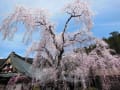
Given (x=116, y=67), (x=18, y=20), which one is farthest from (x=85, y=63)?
(x=18, y=20)

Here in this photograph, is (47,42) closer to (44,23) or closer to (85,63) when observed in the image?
(44,23)

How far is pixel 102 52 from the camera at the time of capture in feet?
44.7

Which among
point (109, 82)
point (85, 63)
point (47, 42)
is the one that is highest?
point (47, 42)

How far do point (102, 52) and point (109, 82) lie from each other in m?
1.76

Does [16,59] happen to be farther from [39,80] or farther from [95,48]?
[95,48]

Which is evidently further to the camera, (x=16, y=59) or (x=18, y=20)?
(x=16, y=59)

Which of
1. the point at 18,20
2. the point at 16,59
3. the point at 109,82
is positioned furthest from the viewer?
the point at 16,59

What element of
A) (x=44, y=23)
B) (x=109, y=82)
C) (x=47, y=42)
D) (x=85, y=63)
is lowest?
(x=109, y=82)

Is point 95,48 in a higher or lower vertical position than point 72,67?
higher

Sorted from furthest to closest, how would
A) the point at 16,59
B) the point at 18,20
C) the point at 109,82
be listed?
the point at 16,59, the point at 109,82, the point at 18,20

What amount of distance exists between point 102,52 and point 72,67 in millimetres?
1701

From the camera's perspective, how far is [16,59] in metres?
Answer: 24.7

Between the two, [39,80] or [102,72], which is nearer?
[102,72]

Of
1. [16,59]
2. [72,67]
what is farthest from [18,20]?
[16,59]
